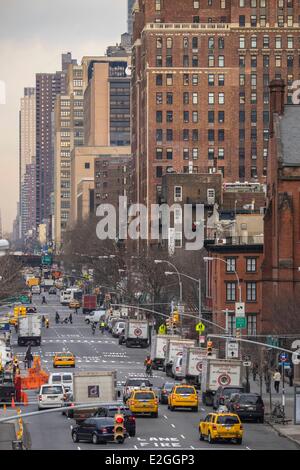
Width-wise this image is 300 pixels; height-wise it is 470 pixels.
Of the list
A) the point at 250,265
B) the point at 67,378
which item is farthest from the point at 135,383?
the point at 250,265

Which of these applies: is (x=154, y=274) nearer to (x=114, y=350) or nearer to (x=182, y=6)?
(x=114, y=350)

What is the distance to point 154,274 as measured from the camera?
13888 cm

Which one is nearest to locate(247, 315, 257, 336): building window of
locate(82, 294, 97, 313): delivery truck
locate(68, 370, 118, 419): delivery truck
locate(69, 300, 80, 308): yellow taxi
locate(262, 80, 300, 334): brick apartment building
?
locate(262, 80, 300, 334): brick apartment building

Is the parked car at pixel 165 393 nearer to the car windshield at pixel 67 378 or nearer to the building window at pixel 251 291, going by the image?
the car windshield at pixel 67 378

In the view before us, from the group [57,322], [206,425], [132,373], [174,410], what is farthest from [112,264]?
[206,425]

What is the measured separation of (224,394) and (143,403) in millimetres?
4945

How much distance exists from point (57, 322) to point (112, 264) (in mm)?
37245

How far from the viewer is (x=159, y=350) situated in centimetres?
9719

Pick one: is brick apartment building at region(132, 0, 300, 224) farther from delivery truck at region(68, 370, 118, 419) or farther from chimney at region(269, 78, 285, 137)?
delivery truck at region(68, 370, 118, 419)

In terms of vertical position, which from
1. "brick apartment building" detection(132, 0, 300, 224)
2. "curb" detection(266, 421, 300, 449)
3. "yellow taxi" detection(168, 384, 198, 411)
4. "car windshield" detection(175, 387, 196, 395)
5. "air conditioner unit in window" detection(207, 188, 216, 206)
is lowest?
"curb" detection(266, 421, 300, 449)

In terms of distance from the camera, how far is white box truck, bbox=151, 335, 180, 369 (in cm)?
9650

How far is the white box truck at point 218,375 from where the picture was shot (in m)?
73.1

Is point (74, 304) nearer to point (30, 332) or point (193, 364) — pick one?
point (30, 332)

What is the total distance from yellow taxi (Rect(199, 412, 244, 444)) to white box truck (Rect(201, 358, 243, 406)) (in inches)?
718
